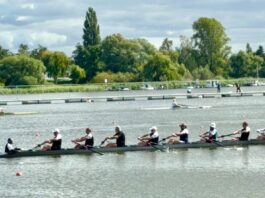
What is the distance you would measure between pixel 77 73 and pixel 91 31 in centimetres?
1795

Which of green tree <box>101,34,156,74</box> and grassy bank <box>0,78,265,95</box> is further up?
green tree <box>101,34,156,74</box>

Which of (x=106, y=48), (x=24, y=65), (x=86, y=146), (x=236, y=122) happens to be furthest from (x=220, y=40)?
(x=86, y=146)

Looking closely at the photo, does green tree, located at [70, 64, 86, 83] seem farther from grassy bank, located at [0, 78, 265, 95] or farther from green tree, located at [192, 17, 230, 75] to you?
green tree, located at [192, 17, 230, 75]

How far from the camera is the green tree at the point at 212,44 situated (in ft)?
525

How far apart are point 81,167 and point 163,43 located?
499ft

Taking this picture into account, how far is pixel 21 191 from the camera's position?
97.8ft

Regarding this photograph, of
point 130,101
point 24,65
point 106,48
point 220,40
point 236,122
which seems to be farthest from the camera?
point 220,40

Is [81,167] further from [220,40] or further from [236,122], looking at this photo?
[220,40]

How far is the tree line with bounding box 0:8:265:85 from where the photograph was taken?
13425 centimetres

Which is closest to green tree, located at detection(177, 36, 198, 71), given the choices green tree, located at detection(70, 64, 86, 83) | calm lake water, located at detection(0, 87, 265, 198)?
green tree, located at detection(70, 64, 86, 83)

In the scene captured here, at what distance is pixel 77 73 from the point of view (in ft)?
472

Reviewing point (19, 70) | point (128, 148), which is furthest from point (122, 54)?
point (128, 148)

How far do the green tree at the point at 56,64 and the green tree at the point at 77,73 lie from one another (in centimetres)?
146

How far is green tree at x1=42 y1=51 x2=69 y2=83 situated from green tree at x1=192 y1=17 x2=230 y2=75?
30.7 metres
